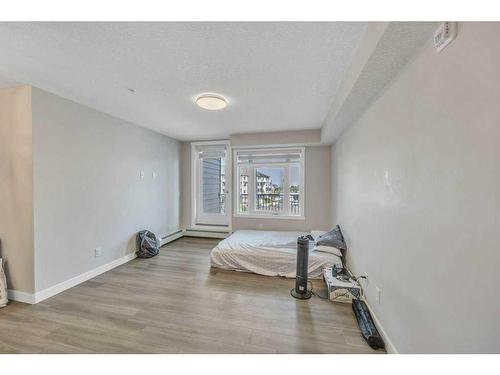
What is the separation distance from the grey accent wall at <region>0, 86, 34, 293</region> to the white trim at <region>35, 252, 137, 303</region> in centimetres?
13

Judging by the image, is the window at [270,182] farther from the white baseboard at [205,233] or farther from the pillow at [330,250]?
the pillow at [330,250]

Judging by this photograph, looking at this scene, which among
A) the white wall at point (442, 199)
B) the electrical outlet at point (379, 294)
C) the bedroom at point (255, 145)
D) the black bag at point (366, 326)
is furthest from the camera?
the electrical outlet at point (379, 294)

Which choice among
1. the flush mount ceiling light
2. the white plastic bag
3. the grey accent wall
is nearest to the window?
the flush mount ceiling light

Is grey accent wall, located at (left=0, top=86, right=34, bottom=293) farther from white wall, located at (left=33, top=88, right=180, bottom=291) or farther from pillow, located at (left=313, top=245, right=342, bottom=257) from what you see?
pillow, located at (left=313, top=245, right=342, bottom=257)

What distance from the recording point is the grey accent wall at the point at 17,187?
2238 mm

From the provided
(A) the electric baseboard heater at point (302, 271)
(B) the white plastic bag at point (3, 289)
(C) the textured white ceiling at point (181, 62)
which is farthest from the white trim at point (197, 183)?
(B) the white plastic bag at point (3, 289)

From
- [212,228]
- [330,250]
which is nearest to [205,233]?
[212,228]

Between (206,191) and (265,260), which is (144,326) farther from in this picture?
(206,191)

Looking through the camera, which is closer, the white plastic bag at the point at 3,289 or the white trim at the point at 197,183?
the white plastic bag at the point at 3,289

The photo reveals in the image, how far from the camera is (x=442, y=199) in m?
1.04

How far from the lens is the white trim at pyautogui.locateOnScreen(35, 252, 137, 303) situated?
2.33 meters

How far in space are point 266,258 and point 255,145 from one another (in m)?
2.25

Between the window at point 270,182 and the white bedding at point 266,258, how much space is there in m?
1.22
